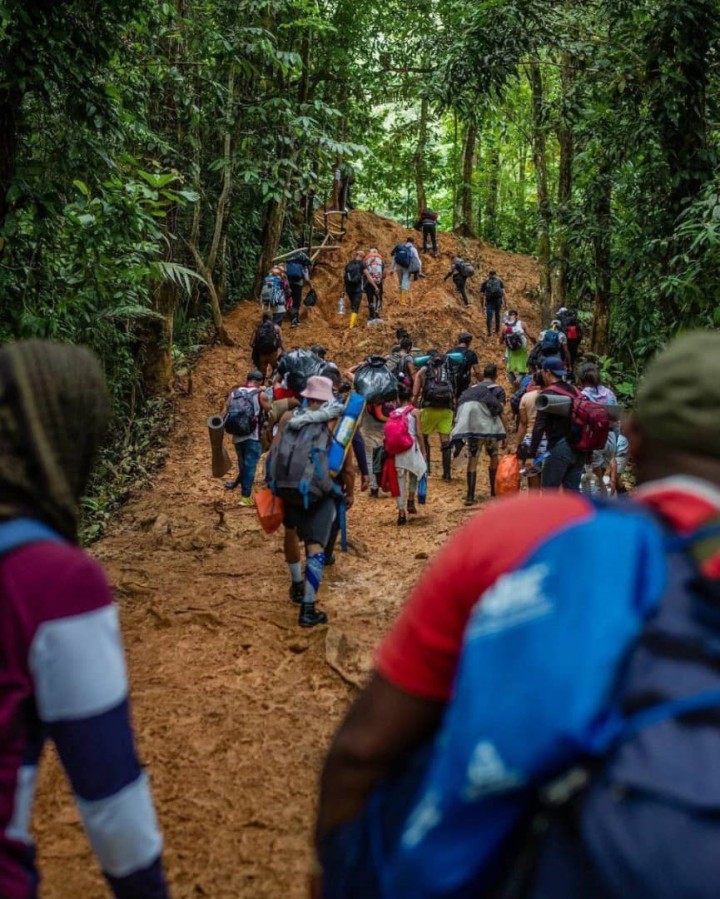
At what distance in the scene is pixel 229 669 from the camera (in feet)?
17.6

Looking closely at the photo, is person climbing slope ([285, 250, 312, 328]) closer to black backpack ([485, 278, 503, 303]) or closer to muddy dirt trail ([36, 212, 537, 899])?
black backpack ([485, 278, 503, 303])

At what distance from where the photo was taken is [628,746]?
36.3 inches

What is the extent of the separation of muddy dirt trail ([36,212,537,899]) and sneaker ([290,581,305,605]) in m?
0.11

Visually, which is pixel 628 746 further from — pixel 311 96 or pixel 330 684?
pixel 311 96

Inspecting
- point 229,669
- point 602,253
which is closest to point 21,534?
point 229,669

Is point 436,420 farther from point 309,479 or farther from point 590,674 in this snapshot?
point 590,674

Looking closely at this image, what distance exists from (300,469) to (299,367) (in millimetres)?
2530

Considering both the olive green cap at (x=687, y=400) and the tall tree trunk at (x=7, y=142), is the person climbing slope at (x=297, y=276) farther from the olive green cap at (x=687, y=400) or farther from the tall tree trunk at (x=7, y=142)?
the olive green cap at (x=687, y=400)

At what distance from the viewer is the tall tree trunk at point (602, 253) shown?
13.2 metres

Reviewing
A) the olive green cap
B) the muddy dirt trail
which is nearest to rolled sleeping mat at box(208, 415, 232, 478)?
the muddy dirt trail

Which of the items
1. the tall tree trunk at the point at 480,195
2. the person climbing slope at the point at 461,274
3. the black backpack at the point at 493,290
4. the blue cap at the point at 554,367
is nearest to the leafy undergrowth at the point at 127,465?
the blue cap at the point at 554,367

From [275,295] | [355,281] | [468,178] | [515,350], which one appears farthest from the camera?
[468,178]

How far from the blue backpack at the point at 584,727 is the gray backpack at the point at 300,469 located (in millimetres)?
4690

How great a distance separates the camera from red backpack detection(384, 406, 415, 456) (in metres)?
8.94
